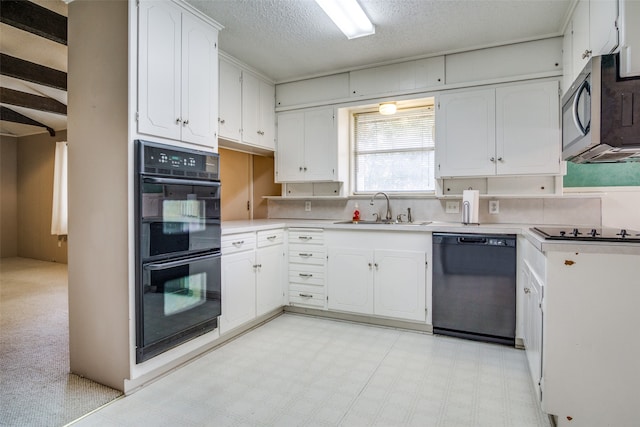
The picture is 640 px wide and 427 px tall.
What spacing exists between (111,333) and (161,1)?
2.04 m

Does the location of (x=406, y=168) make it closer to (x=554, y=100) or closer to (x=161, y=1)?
(x=554, y=100)

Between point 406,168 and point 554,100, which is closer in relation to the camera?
point 554,100

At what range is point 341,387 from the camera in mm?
2148

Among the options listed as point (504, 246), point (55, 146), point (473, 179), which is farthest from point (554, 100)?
point (55, 146)

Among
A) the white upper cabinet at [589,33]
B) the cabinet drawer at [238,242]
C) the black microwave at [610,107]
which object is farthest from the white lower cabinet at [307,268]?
the white upper cabinet at [589,33]

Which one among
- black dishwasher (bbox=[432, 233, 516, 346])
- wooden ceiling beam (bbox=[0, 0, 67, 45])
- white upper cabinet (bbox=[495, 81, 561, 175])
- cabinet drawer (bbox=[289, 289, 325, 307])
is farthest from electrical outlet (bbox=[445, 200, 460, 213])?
wooden ceiling beam (bbox=[0, 0, 67, 45])

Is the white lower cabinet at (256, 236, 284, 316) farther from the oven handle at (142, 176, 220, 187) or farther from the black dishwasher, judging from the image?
the black dishwasher

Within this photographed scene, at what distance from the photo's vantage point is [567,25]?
270 centimetres

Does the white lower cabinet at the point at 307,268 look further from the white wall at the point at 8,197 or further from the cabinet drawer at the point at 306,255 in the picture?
the white wall at the point at 8,197

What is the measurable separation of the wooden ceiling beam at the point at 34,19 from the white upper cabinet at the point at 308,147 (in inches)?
79.5

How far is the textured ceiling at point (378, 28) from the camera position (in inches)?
98.6

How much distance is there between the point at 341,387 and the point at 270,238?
155cm

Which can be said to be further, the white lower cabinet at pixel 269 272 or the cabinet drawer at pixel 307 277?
the cabinet drawer at pixel 307 277

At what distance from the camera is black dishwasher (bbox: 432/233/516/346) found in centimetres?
276
